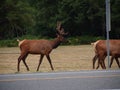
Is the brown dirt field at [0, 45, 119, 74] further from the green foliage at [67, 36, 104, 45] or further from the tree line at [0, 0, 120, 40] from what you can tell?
the tree line at [0, 0, 120, 40]

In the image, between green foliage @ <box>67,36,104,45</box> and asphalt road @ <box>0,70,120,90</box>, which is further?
green foliage @ <box>67,36,104,45</box>

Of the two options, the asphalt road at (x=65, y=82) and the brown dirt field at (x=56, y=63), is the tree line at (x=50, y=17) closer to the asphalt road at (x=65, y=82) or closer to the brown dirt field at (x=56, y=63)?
the brown dirt field at (x=56, y=63)

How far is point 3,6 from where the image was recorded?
51.8 meters

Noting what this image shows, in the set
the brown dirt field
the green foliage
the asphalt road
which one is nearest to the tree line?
the green foliage

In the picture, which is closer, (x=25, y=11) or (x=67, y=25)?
(x=67, y=25)

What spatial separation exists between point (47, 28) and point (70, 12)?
3753mm

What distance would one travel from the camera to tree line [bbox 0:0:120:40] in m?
47.0

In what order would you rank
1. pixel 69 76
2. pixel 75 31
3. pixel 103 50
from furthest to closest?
pixel 75 31 → pixel 103 50 → pixel 69 76

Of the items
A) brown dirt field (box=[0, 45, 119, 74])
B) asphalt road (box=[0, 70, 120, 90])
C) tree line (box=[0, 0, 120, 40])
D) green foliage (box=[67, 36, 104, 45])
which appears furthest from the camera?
tree line (box=[0, 0, 120, 40])

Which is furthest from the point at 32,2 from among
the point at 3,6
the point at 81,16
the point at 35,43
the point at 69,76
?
the point at 69,76

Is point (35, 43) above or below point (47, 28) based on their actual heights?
above

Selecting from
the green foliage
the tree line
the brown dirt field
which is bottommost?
the green foliage

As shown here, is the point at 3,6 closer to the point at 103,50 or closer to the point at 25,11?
the point at 25,11

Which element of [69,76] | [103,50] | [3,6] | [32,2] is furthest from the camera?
[32,2]
